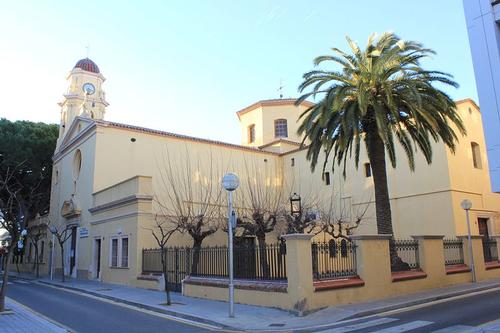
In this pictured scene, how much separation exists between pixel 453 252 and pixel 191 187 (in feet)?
57.6

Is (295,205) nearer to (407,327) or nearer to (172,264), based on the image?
(172,264)

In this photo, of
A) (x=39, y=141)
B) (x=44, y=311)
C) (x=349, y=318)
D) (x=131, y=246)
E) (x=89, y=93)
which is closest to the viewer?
(x=349, y=318)

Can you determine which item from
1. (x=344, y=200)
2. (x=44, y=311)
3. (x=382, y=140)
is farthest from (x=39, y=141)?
(x=382, y=140)

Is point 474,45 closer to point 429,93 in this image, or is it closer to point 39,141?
point 429,93

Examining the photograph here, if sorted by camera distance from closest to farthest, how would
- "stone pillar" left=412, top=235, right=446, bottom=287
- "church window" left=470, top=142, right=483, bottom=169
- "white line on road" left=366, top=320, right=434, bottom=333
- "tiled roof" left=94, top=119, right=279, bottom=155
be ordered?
"white line on road" left=366, top=320, right=434, bottom=333
"stone pillar" left=412, top=235, right=446, bottom=287
"church window" left=470, top=142, right=483, bottom=169
"tiled roof" left=94, top=119, right=279, bottom=155

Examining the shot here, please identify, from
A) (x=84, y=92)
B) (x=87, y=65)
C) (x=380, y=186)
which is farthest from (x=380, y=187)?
(x=87, y=65)

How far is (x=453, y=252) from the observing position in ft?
62.5

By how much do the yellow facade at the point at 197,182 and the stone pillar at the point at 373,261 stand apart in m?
10.1

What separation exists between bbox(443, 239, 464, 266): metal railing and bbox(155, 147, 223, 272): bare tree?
11.9m

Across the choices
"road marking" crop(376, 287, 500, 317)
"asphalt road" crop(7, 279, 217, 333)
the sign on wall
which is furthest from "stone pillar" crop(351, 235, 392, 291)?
the sign on wall

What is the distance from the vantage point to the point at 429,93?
17.6m

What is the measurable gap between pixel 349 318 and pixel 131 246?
605 inches

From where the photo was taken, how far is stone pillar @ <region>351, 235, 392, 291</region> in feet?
46.6

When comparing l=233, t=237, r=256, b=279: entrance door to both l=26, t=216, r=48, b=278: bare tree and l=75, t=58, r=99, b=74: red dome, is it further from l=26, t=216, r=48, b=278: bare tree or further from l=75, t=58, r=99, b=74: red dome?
l=75, t=58, r=99, b=74: red dome
